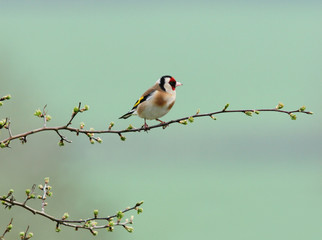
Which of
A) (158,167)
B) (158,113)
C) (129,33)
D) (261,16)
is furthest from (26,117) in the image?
(261,16)

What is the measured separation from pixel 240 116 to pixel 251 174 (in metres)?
15.9

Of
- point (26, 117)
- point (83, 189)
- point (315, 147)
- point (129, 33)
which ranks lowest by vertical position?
point (83, 189)

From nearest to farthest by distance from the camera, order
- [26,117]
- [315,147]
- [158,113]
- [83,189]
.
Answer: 1. [158,113]
2. [83,189]
3. [26,117]
4. [315,147]

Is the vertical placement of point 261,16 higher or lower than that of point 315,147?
higher

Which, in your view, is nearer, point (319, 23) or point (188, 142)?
point (188, 142)

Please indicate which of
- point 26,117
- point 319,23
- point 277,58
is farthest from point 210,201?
point 319,23

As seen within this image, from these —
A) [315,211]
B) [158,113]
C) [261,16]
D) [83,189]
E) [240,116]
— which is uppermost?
[261,16]

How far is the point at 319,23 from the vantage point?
107438 millimetres

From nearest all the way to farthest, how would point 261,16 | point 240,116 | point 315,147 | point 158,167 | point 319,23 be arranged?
point 158,167 < point 315,147 < point 240,116 < point 319,23 < point 261,16

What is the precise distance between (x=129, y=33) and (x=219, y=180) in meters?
37.0

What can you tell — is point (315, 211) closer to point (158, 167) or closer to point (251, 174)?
point (251, 174)

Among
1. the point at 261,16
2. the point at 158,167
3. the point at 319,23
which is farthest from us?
the point at 261,16

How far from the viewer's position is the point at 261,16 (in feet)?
387

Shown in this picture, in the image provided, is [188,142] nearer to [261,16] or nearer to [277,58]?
[277,58]
